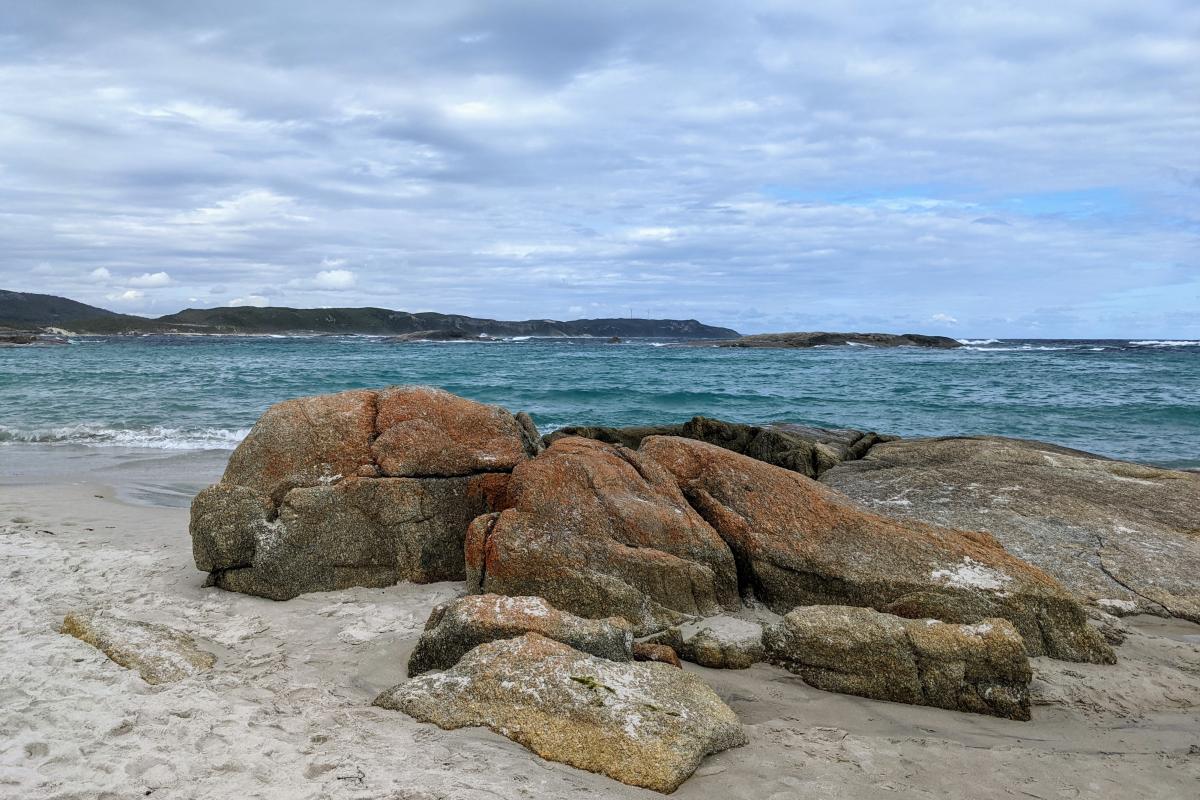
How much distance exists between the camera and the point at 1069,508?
302 inches

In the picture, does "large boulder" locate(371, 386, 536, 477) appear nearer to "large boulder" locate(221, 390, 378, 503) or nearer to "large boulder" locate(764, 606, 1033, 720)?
"large boulder" locate(221, 390, 378, 503)

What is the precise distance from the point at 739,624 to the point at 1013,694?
71.5 inches

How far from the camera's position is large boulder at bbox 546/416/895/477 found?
34.2 ft

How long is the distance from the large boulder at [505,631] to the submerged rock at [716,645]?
567 millimetres

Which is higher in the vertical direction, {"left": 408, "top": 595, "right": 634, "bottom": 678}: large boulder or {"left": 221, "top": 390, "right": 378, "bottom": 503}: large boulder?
{"left": 221, "top": 390, "right": 378, "bottom": 503}: large boulder

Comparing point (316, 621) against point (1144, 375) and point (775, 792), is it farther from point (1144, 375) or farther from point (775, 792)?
point (1144, 375)

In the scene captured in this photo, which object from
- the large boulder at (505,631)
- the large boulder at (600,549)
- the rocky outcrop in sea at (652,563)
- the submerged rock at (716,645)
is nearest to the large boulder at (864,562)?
the rocky outcrop in sea at (652,563)

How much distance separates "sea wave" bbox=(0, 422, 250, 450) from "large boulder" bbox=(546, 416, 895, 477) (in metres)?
8.58

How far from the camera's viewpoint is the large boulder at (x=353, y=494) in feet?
21.6

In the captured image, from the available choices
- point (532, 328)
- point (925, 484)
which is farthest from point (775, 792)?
point (532, 328)

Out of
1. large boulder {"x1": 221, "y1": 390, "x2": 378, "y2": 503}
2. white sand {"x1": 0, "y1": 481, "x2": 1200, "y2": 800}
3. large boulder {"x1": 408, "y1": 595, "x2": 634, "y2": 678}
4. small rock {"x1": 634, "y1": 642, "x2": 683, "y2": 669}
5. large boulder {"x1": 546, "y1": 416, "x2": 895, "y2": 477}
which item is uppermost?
large boulder {"x1": 221, "y1": 390, "x2": 378, "y2": 503}

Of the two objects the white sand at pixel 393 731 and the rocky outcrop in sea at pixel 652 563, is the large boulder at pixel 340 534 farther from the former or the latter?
the white sand at pixel 393 731

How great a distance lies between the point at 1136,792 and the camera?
3943 mm

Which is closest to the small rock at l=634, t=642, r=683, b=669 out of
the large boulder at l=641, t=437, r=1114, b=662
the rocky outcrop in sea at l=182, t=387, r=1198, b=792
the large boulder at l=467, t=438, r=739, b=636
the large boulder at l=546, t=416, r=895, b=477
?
the rocky outcrop in sea at l=182, t=387, r=1198, b=792
